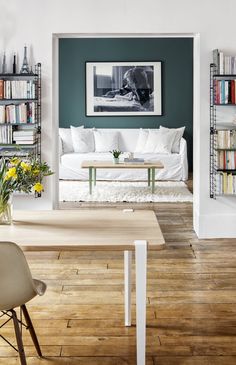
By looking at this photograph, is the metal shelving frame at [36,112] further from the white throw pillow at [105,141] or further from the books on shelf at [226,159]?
the white throw pillow at [105,141]

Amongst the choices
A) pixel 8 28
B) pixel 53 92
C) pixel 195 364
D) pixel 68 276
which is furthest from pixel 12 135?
pixel 195 364

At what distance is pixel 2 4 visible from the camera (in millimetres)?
5578

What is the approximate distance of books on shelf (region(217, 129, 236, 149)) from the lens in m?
5.53

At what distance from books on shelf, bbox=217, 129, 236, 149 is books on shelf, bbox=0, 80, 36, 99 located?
6.53ft

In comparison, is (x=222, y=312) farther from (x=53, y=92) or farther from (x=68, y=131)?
(x=68, y=131)

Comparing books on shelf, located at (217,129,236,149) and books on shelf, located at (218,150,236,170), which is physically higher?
books on shelf, located at (217,129,236,149)

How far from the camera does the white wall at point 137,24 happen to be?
555cm

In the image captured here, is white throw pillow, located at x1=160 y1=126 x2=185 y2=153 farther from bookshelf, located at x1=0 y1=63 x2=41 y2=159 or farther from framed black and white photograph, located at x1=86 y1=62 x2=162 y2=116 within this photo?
bookshelf, located at x1=0 y1=63 x2=41 y2=159

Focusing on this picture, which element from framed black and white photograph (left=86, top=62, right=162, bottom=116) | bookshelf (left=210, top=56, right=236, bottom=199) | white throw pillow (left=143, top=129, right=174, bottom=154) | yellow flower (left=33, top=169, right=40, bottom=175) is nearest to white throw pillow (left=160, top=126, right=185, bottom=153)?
white throw pillow (left=143, top=129, right=174, bottom=154)

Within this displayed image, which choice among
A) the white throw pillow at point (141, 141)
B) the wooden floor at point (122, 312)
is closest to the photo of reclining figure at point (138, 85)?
the white throw pillow at point (141, 141)

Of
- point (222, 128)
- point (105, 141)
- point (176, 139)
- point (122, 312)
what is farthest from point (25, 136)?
point (176, 139)

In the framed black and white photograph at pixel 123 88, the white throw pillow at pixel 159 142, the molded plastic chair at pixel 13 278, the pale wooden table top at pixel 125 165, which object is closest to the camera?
the molded plastic chair at pixel 13 278

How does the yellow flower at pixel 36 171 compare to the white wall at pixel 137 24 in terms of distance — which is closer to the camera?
the yellow flower at pixel 36 171

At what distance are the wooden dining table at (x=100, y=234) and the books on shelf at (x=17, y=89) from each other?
9.12 ft
